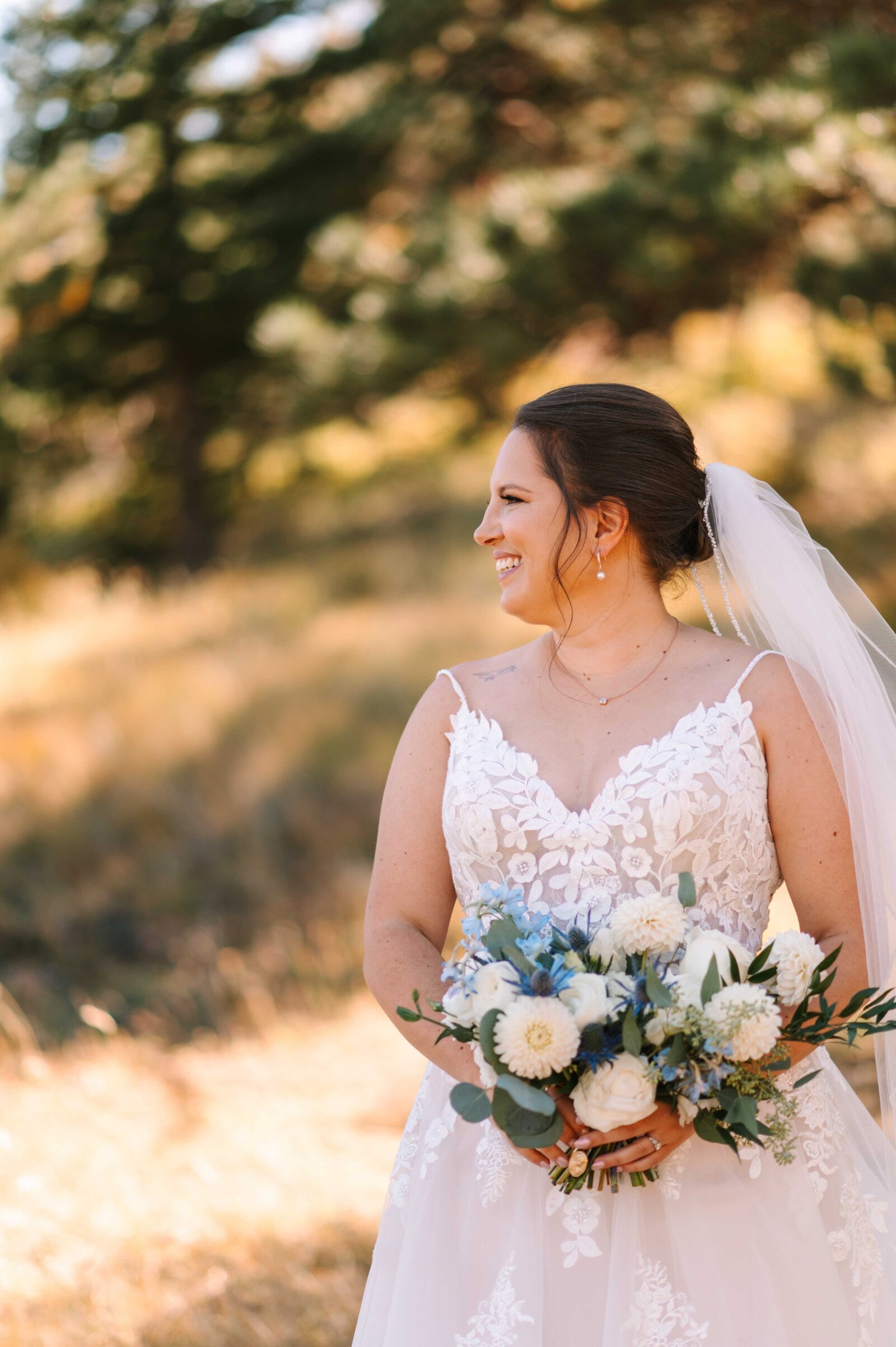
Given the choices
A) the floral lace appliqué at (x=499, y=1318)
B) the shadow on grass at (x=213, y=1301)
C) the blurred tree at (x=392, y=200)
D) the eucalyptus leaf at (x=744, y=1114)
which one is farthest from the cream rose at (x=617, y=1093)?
the blurred tree at (x=392, y=200)

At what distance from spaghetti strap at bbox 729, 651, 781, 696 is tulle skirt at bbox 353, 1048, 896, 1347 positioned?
2.15 ft

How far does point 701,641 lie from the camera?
7.30 ft

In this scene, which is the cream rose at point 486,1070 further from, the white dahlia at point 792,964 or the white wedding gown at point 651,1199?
the white dahlia at point 792,964

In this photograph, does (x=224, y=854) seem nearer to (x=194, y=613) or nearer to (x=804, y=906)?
(x=194, y=613)

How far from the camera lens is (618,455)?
2.20 m

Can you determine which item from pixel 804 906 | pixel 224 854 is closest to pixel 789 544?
pixel 804 906

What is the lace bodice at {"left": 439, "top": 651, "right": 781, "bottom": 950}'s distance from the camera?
202cm

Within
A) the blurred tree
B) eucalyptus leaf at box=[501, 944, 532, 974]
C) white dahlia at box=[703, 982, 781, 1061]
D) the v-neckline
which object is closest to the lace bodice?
the v-neckline

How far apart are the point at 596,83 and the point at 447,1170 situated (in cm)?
1164

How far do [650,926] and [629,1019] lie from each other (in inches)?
5.8

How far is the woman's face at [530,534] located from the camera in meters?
2.18

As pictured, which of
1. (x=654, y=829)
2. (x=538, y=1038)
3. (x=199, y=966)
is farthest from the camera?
(x=199, y=966)

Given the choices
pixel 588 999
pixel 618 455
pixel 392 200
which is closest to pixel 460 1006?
pixel 588 999

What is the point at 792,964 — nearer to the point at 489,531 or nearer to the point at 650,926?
the point at 650,926
